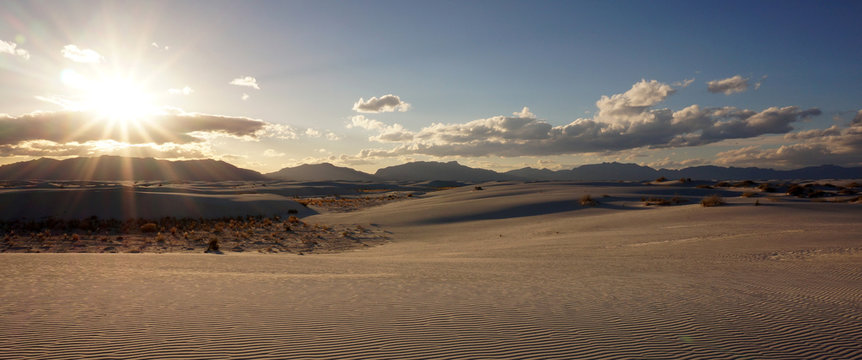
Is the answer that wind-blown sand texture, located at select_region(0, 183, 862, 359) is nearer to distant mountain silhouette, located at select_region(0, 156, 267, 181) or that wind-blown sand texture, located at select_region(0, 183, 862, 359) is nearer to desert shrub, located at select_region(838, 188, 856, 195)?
desert shrub, located at select_region(838, 188, 856, 195)

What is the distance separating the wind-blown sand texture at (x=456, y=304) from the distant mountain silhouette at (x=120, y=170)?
168m

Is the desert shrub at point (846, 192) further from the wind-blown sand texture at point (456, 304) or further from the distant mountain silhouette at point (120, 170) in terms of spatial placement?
the distant mountain silhouette at point (120, 170)

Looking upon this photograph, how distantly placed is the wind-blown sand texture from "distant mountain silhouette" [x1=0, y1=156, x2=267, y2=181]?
168m

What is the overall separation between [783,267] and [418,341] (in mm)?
9616

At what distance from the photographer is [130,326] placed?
510 centimetres

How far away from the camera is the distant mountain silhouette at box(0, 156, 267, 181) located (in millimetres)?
153625

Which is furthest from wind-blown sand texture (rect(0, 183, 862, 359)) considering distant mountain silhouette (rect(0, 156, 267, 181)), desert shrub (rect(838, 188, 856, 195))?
distant mountain silhouette (rect(0, 156, 267, 181))

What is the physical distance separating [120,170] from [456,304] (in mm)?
210186

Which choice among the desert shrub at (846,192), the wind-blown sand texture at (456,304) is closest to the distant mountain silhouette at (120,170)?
the wind-blown sand texture at (456,304)

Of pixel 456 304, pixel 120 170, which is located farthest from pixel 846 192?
pixel 120 170

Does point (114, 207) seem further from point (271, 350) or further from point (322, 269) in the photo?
point (271, 350)

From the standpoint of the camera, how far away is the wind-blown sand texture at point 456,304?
4.59 meters

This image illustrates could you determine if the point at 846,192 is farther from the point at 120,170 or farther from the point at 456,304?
the point at 120,170

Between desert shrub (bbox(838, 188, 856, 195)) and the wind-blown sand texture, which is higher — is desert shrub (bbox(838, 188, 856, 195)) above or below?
above
